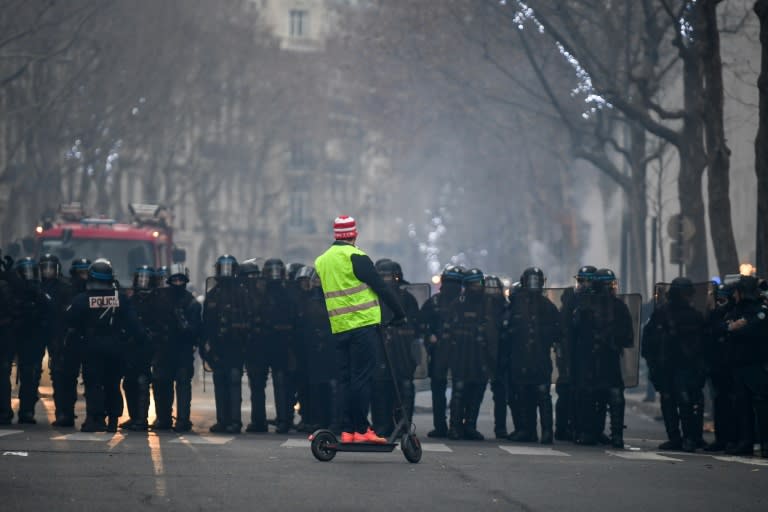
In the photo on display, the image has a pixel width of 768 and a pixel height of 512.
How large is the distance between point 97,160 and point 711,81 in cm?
2488

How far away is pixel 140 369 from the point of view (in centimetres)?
1752

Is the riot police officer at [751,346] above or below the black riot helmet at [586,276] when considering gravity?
below

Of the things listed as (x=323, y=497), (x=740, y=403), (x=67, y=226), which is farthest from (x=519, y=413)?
(x=67, y=226)

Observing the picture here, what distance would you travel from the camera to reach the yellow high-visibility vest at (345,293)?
12.6m

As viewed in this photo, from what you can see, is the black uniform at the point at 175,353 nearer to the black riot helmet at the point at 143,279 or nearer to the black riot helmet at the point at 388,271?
the black riot helmet at the point at 143,279

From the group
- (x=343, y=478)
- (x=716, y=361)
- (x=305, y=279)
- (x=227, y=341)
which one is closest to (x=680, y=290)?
(x=716, y=361)

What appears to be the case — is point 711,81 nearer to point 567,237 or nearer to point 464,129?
point 567,237

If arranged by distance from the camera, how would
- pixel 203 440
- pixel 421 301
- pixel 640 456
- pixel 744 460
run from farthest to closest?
1. pixel 421 301
2. pixel 203 440
3. pixel 640 456
4. pixel 744 460

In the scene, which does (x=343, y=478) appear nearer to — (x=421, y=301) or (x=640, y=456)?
(x=640, y=456)

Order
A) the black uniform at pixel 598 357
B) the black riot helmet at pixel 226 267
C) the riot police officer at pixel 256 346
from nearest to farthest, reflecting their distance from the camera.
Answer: the black uniform at pixel 598 357 → the riot police officer at pixel 256 346 → the black riot helmet at pixel 226 267

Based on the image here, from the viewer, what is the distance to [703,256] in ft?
91.4

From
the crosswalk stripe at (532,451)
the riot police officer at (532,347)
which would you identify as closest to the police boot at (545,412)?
the riot police officer at (532,347)

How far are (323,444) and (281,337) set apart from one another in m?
5.70

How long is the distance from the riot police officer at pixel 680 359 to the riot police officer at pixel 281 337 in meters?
3.93
